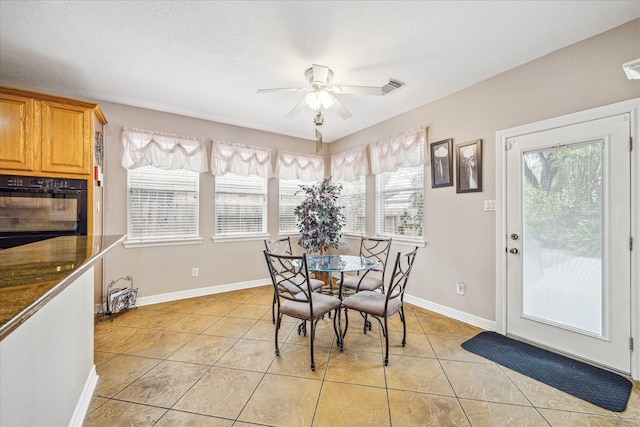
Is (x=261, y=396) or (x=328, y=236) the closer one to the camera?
(x=261, y=396)

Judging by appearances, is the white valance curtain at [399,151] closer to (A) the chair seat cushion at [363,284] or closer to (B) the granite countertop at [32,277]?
(A) the chair seat cushion at [363,284]

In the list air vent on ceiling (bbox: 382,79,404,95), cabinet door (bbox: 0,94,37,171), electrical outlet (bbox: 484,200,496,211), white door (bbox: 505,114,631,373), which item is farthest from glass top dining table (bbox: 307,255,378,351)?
cabinet door (bbox: 0,94,37,171)

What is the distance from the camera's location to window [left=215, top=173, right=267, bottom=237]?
4203 mm

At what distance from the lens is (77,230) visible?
9.07 ft

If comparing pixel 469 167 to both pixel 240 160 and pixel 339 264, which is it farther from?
pixel 240 160

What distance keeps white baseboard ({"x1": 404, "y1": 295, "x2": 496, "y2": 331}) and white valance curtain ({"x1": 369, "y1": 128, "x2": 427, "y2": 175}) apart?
5.92 feet

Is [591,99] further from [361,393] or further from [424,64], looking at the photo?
[361,393]

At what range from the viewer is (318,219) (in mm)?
4172

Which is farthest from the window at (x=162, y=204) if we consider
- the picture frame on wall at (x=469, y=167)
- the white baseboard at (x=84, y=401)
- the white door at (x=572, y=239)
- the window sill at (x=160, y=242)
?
the white door at (x=572, y=239)

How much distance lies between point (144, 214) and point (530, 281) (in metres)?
4.54

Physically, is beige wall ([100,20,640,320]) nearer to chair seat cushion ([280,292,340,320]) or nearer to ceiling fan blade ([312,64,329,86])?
ceiling fan blade ([312,64,329,86])

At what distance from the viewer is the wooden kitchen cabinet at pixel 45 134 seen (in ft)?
8.14

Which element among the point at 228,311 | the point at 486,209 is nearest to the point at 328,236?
the point at 228,311

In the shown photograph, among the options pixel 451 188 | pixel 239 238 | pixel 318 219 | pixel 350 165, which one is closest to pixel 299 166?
pixel 350 165
